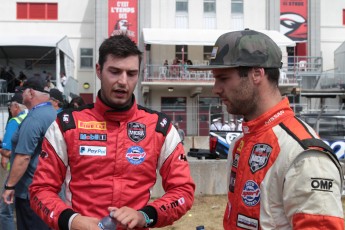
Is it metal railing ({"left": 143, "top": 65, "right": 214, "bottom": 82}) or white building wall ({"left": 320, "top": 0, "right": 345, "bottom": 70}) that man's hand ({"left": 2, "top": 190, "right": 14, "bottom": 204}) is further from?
white building wall ({"left": 320, "top": 0, "right": 345, "bottom": 70})

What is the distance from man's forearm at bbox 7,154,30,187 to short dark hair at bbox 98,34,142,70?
2147 mm

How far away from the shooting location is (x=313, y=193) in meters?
1.68

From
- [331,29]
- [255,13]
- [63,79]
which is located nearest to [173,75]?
[63,79]

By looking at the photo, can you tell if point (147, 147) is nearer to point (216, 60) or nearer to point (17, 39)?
point (216, 60)

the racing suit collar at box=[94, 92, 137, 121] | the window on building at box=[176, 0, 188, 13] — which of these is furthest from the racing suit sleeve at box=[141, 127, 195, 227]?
the window on building at box=[176, 0, 188, 13]

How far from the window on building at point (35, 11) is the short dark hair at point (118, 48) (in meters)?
31.4

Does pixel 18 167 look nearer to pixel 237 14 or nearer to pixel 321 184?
pixel 321 184

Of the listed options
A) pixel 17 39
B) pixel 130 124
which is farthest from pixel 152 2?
pixel 130 124

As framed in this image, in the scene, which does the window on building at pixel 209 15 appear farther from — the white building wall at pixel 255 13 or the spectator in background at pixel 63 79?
the spectator in background at pixel 63 79

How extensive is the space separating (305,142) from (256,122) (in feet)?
0.94

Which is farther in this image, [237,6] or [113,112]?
[237,6]

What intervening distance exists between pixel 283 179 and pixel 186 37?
92.9 feet

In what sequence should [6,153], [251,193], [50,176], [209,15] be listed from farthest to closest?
[209,15], [6,153], [50,176], [251,193]

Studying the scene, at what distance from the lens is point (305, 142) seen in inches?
71.1
